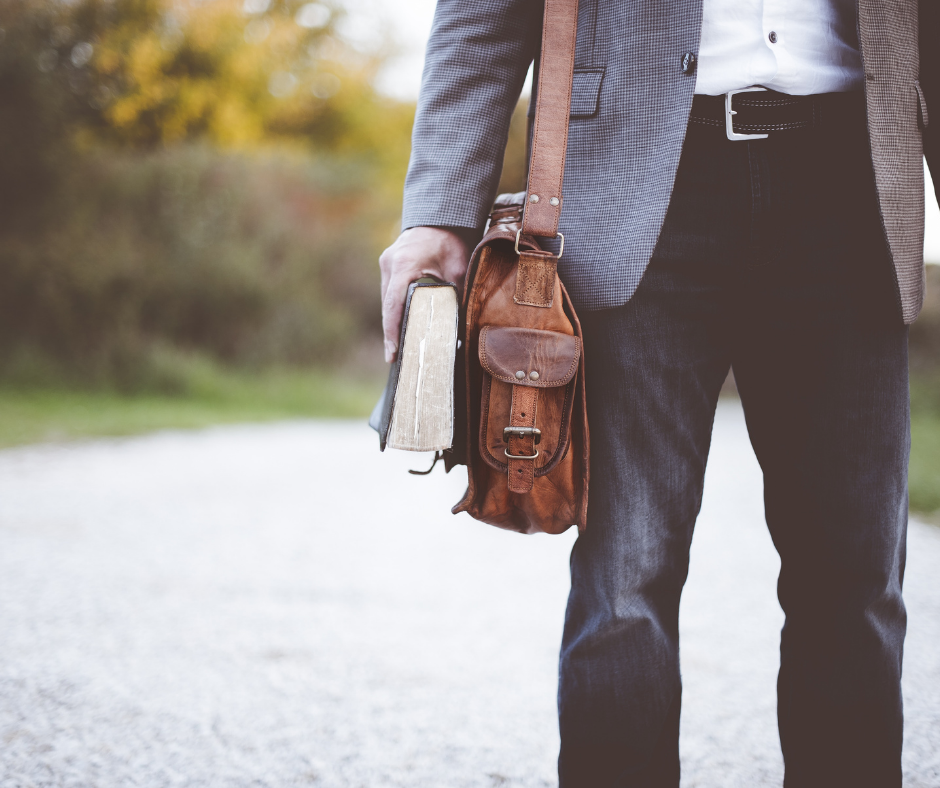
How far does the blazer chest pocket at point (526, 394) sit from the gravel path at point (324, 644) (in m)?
0.92

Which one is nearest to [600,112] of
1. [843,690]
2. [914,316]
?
[914,316]

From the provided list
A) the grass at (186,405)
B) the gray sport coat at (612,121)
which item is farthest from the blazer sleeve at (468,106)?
the grass at (186,405)

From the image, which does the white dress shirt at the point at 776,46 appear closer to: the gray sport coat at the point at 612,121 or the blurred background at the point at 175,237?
the gray sport coat at the point at 612,121

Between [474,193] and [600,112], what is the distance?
225mm

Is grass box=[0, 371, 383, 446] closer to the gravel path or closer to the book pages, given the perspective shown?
the gravel path

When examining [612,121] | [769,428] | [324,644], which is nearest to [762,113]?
[612,121]

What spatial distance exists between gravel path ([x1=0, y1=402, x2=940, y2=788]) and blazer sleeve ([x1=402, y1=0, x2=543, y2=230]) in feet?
3.94

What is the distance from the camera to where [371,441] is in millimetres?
7320

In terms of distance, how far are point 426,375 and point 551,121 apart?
41 centimetres

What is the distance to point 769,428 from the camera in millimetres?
1233

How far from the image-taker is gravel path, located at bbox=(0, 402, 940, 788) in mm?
1738

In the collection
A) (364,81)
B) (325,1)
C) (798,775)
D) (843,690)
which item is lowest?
(798,775)

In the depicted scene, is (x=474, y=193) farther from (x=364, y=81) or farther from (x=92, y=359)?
(x=364, y=81)

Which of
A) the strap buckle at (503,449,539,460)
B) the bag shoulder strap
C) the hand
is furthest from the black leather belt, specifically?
the strap buckle at (503,449,539,460)
